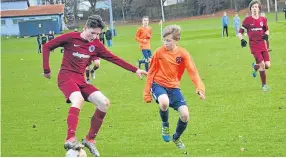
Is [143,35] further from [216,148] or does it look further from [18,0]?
[18,0]

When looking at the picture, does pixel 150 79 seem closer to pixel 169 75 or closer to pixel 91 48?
pixel 169 75

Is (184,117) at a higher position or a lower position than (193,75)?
lower

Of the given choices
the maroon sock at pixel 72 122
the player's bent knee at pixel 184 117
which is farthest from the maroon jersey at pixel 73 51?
the player's bent knee at pixel 184 117

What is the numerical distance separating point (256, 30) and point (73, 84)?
8946 mm

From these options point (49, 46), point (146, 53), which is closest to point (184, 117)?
point (49, 46)

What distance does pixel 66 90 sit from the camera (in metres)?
10.0

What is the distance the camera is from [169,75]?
1082 cm

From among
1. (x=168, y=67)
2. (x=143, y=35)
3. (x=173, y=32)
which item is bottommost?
Result: (x=143, y=35)

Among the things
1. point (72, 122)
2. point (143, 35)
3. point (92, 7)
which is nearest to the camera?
point (72, 122)

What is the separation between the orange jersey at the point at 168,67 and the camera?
35.0 ft

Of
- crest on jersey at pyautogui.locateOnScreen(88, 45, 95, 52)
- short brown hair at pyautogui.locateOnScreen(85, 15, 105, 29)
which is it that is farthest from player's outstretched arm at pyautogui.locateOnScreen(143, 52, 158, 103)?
short brown hair at pyautogui.locateOnScreen(85, 15, 105, 29)

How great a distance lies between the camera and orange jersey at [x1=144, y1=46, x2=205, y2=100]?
1066cm

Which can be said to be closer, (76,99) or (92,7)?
(76,99)

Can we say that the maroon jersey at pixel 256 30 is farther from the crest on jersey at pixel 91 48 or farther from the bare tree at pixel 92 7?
the bare tree at pixel 92 7
